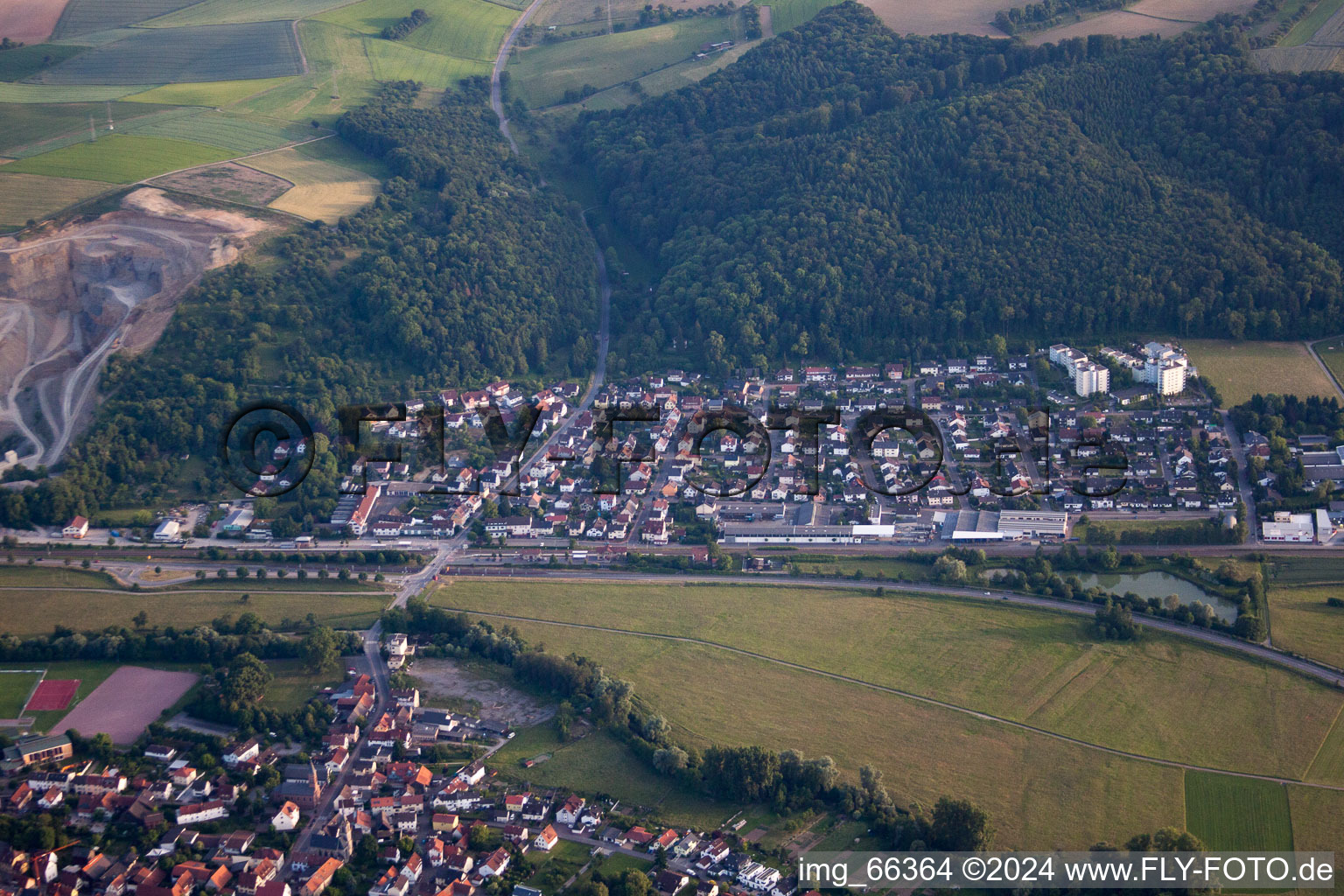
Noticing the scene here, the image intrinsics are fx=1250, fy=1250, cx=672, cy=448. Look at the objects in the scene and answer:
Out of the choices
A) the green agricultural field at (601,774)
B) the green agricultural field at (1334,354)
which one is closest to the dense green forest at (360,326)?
the green agricultural field at (601,774)

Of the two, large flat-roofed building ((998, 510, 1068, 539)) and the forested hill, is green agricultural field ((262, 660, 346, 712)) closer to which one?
large flat-roofed building ((998, 510, 1068, 539))

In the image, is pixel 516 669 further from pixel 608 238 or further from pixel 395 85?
pixel 395 85

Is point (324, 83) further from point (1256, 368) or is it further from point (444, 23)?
point (1256, 368)

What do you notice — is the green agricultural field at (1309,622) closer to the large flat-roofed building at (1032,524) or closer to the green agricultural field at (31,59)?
the large flat-roofed building at (1032,524)

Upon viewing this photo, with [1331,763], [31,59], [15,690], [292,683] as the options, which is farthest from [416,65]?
[1331,763]

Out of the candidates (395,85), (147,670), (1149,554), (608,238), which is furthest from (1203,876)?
(395,85)

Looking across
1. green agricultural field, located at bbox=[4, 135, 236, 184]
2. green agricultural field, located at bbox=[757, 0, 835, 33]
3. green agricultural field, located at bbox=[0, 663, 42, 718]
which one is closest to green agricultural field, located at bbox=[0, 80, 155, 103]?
green agricultural field, located at bbox=[4, 135, 236, 184]
